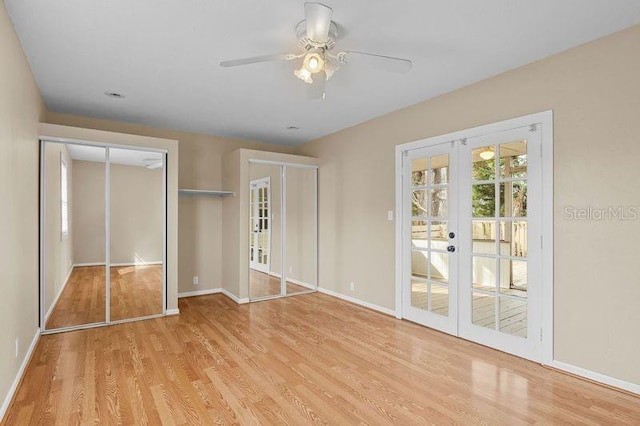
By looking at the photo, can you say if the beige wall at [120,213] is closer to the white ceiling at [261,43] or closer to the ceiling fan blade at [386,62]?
the white ceiling at [261,43]

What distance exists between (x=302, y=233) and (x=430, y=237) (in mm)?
2345

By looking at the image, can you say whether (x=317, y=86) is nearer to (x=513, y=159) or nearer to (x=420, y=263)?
(x=513, y=159)

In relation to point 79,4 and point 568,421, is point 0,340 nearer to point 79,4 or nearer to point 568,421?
point 79,4

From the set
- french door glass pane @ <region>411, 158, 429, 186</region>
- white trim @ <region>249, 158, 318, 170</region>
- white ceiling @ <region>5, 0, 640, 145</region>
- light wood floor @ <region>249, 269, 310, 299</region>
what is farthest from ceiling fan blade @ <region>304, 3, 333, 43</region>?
light wood floor @ <region>249, 269, 310, 299</region>

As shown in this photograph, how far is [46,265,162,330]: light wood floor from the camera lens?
392 centimetres

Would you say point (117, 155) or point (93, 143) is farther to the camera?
point (117, 155)

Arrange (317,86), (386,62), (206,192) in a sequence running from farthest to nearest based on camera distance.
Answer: (206,192), (317,86), (386,62)

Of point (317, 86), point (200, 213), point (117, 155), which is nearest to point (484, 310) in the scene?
point (317, 86)

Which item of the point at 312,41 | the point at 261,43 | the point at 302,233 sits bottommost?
the point at 302,233

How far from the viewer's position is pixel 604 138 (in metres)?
2.61

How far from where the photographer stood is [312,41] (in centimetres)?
236

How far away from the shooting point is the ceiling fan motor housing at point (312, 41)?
237cm

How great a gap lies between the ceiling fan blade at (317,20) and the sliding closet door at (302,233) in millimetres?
3297

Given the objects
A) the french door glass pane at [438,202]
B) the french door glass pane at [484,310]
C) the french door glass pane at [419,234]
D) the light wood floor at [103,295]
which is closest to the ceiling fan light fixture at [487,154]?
the french door glass pane at [438,202]
